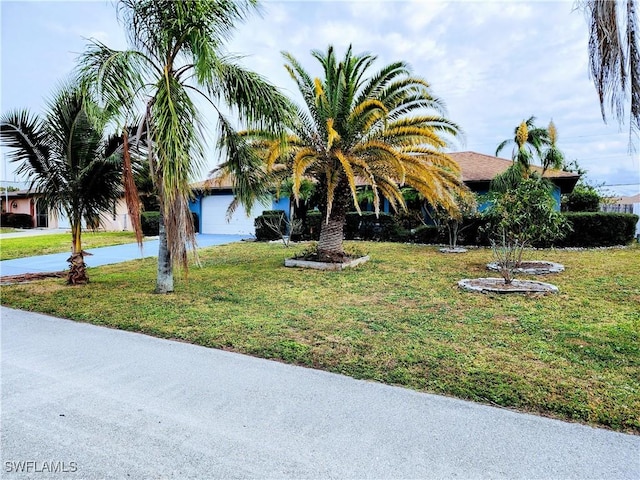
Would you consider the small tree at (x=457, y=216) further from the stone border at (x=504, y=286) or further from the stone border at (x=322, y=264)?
the stone border at (x=504, y=286)

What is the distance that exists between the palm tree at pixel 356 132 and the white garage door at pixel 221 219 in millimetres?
12698

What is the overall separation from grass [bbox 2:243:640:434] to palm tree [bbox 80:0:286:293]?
1.53m

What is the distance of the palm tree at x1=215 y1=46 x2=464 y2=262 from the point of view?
1000cm

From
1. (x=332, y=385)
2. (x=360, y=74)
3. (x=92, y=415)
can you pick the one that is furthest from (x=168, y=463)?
(x=360, y=74)

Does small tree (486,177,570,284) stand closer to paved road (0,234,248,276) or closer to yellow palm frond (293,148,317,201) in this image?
yellow palm frond (293,148,317,201)

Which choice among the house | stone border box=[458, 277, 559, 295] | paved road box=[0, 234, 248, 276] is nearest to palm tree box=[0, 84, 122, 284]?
paved road box=[0, 234, 248, 276]

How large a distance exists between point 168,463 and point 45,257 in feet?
48.7

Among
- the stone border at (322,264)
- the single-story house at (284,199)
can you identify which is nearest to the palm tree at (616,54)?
the stone border at (322,264)

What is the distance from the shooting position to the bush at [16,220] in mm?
29953

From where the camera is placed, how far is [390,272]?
32.6ft

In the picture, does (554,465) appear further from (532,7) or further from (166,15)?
(166,15)

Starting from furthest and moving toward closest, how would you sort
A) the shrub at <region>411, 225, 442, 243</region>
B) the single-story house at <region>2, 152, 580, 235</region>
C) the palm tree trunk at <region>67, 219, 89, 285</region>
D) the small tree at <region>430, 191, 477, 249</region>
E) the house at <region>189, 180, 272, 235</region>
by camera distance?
the house at <region>189, 180, 272, 235</region>, the single-story house at <region>2, 152, 580, 235</region>, the shrub at <region>411, 225, 442, 243</region>, the small tree at <region>430, 191, 477, 249</region>, the palm tree trunk at <region>67, 219, 89, 285</region>

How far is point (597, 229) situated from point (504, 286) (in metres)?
8.36

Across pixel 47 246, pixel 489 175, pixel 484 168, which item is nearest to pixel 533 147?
pixel 489 175
